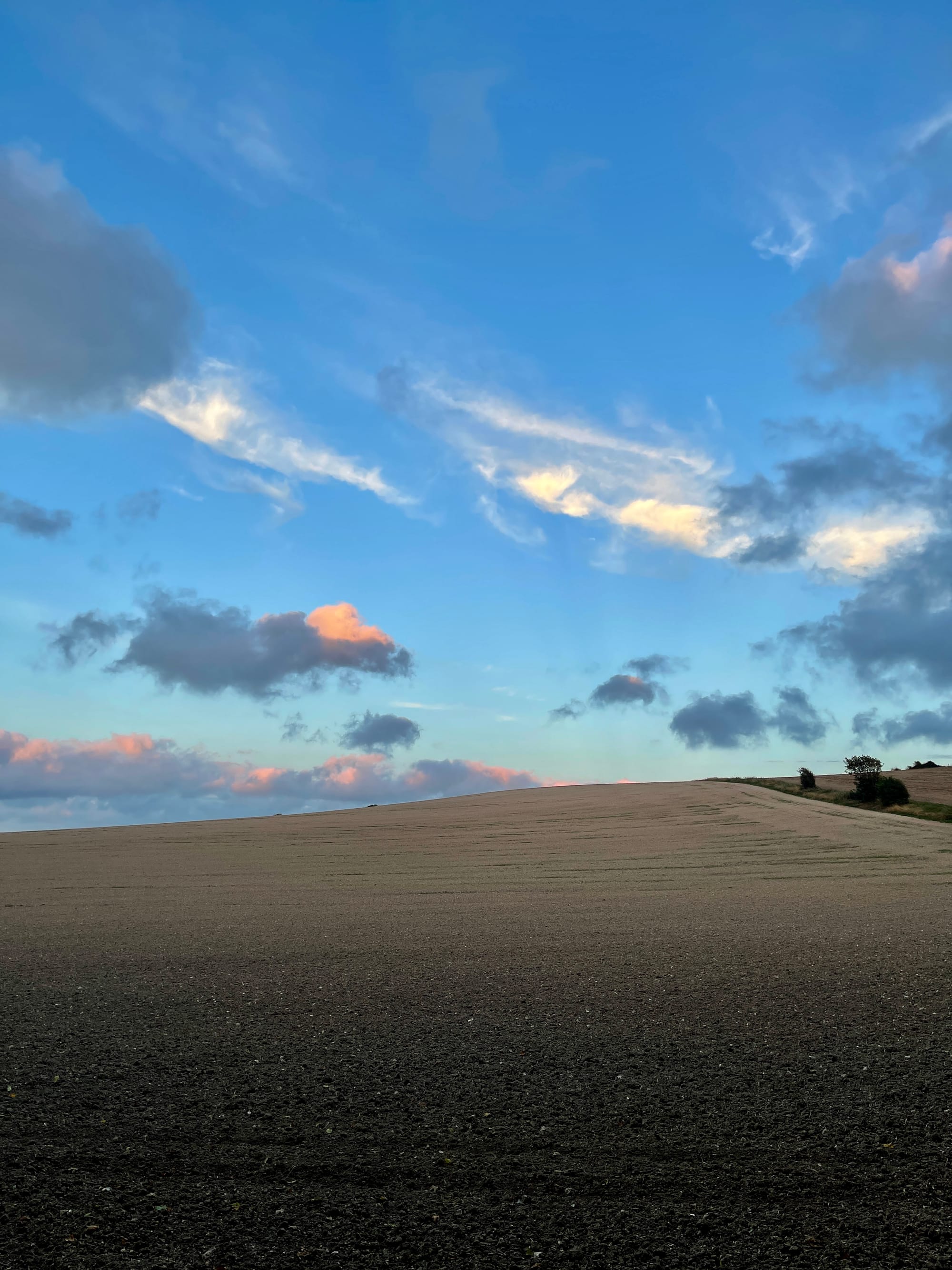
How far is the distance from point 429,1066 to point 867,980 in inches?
159

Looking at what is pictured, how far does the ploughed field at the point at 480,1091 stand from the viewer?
148 inches

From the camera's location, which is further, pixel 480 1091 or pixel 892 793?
pixel 892 793

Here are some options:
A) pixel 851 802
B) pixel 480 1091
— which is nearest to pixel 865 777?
pixel 851 802

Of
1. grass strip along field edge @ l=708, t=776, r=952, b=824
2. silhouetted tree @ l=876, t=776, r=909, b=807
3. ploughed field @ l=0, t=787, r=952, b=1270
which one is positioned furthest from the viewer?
silhouetted tree @ l=876, t=776, r=909, b=807

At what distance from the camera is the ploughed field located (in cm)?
375

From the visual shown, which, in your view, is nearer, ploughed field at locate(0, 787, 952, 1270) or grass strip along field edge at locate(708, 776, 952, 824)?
ploughed field at locate(0, 787, 952, 1270)

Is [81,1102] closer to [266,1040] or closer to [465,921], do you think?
[266,1040]

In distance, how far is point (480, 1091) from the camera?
4.99 meters

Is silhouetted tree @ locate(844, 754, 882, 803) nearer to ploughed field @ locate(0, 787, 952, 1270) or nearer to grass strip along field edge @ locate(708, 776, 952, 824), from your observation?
grass strip along field edge @ locate(708, 776, 952, 824)

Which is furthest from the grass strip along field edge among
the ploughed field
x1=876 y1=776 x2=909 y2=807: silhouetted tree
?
the ploughed field

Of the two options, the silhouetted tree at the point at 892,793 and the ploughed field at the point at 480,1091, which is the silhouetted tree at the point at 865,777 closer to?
the silhouetted tree at the point at 892,793

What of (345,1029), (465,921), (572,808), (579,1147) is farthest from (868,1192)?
(572,808)

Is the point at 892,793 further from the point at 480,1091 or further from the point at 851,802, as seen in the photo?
the point at 480,1091

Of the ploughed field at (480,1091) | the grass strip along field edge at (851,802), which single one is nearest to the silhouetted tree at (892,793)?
the grass strip along field edge at (851,802)
